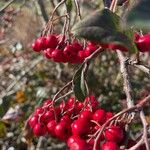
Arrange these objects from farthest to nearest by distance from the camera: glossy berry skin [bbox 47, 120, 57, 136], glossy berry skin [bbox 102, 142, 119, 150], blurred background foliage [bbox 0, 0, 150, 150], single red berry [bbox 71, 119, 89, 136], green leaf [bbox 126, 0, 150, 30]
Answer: blurred background foliage [bbox 0, 0, 150, 150] → glossy berry skin [bbox 47, 120, 57, 136] → single red berry [bbox 71, 119, 89, 136] → glossy berry skin [bbox 102, 142, 119, 150] → green leaf [bbox 126, 0, 150, 30]

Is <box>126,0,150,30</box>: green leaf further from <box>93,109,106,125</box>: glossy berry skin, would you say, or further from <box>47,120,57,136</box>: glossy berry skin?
<box>47,120,57,136</box>: glossy berry skin

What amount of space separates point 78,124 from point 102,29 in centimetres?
41

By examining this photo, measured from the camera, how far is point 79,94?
1595 millimetres

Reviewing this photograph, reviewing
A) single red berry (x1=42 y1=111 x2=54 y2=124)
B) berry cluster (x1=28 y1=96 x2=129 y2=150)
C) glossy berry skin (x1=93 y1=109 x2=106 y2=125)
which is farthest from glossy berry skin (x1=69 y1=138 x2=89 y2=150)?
single red berry (x1=42 y1=111 x2=54 y2=124)

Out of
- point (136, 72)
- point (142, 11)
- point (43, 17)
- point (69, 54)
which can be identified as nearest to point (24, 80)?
point (43, 17)

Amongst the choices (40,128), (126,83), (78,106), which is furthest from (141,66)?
(40,128)

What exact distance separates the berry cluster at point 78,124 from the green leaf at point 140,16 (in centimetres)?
32

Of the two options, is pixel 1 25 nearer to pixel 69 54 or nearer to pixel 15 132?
pixel 15 132

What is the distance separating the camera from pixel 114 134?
3.69 feet

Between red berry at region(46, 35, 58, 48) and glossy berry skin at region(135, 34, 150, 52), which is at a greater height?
glossy berry skin at region(135, 34, 150, 52)

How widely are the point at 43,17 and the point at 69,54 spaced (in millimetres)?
1971

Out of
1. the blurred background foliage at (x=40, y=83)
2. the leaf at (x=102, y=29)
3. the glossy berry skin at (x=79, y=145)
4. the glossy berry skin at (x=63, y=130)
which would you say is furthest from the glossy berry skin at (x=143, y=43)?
the blurred background foliage at (x=40, y=83)

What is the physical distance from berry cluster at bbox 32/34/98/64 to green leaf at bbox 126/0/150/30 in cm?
75

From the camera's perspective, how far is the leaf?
3.04 ft
